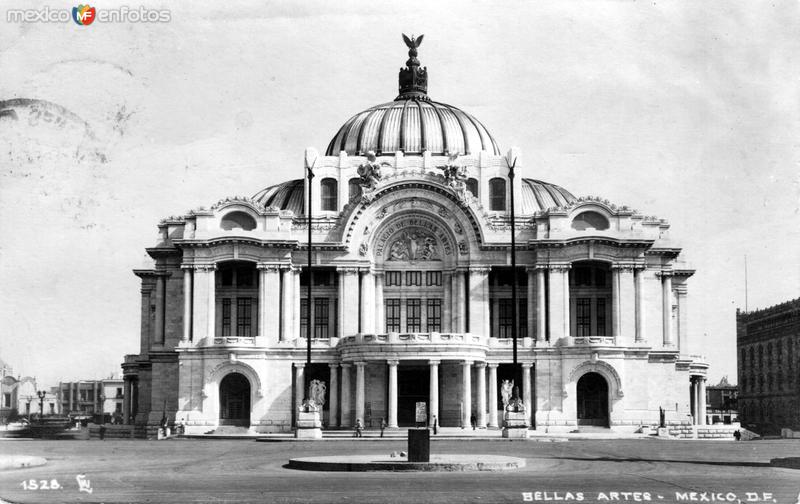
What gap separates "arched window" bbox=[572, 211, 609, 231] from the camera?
85.1 meters

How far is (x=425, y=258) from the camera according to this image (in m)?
88.2

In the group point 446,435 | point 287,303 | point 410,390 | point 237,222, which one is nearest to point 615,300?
point 410,390

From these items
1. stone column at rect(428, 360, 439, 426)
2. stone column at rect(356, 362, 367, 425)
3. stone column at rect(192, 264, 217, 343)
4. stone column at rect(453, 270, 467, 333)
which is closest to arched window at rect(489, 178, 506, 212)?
stone column at rect(453, 270, 467, 333)

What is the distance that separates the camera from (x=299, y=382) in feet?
276

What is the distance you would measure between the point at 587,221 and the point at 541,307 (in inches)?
261

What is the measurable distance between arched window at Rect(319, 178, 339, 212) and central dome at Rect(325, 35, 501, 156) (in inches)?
151

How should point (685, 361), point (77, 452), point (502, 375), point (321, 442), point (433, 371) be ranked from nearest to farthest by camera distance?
point (77, 452)
point (321, 442)
point (433, 371)
point (502, 375)
point (685, 361)

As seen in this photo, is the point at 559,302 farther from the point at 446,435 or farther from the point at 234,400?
the point at 234,400

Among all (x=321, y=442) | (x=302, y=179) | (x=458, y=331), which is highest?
(x=302, y=179)

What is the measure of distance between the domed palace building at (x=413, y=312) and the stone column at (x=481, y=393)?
0.11 meters

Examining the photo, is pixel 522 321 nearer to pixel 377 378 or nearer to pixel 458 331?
pixel 458 331

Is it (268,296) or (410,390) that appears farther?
(268,296)

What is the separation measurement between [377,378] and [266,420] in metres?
7.84

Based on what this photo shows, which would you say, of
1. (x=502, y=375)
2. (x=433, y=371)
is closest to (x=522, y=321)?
(x=502, y=375)
